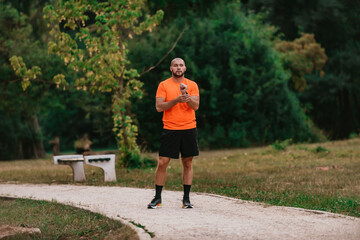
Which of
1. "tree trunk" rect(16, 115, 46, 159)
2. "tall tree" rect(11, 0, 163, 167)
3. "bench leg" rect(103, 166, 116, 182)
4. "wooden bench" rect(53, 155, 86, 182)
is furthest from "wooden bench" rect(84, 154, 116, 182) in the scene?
"tree trunk" rect(16, 115, 46, 159)

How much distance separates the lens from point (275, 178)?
11.6m

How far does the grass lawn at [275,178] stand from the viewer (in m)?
8.66

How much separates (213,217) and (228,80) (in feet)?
60.5

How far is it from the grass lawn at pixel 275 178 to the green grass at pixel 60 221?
275cm

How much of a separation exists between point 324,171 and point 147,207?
240 inches

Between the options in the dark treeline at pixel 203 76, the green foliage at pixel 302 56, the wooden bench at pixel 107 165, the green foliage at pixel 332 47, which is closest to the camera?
the wooden bench at pixel 107 165

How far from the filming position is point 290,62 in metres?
30.5

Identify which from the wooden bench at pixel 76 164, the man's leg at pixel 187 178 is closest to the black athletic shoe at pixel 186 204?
the man's leg at pixel 187 178

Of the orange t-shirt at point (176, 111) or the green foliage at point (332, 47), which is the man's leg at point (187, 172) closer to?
the orange t-shirt at point (176, 111)

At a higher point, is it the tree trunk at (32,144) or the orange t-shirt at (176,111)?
the orange t-shirt at (176,111)

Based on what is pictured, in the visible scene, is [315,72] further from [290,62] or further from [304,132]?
[304,132]

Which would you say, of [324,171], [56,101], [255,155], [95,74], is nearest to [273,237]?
[324,171]

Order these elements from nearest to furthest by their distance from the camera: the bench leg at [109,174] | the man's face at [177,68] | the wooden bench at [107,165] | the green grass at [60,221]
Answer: the green grass at [60,221]
the man's face at [177,68]
the wooden bench at [107,165]
the bench leg at [109,174]

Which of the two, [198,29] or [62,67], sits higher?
[198,29]
